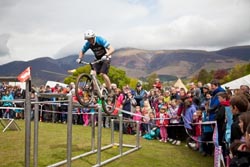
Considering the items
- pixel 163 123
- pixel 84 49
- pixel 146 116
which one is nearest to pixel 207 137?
pixel 163 123

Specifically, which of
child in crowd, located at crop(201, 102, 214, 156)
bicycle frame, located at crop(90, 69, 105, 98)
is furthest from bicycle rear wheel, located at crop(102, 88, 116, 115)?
child in crowd, located at crop(201, 102, 214, 156)

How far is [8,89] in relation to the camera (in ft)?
58.2

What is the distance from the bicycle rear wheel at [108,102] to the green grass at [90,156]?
1.31 meters

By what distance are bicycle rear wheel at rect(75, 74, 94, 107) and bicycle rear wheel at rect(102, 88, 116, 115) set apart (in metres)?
0.44

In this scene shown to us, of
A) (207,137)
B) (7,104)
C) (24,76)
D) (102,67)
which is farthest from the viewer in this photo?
(7,104)

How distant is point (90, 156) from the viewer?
8.81m

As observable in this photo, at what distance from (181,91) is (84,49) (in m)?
5.11

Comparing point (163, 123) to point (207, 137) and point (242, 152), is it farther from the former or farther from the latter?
point (242, 152)

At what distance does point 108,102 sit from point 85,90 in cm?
148

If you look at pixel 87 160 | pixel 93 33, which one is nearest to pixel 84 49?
pixel 93 33

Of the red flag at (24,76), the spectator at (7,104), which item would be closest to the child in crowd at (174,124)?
the red flag at (24,76)

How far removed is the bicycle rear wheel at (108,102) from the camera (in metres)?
8.27

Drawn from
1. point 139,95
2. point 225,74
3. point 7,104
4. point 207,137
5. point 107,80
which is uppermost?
point 225,74

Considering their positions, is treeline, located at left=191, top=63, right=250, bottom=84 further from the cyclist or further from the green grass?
the cyclist
